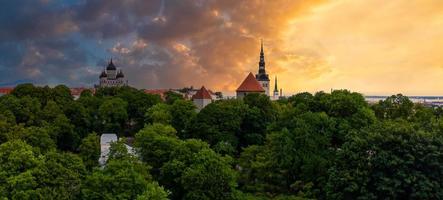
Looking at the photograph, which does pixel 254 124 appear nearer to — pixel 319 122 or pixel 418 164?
pixel 319 122

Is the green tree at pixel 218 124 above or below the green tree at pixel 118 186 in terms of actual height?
above

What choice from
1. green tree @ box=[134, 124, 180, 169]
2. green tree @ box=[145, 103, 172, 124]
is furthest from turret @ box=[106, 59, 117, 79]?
green tree @ box=[134, 124, 180, 169]

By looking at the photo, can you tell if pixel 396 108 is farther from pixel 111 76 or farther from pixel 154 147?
pixel 111 76

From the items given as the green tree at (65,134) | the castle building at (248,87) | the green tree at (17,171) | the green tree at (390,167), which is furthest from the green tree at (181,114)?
the castle building at (248,87)

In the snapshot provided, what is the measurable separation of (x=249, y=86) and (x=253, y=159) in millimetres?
47287

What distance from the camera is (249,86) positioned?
292ft

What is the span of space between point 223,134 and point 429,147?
22.0 metres

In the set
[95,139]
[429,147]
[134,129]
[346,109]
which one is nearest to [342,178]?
[429,147]

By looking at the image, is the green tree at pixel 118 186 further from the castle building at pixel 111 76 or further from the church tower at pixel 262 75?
the castle building at pixel 111 76

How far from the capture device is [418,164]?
3103 centimetres

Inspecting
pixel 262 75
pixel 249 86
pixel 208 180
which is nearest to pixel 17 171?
pixel 208 180

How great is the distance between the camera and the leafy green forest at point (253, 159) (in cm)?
2862

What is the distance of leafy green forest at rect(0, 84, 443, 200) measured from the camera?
28.6 m

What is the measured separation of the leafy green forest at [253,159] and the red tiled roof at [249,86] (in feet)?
110
